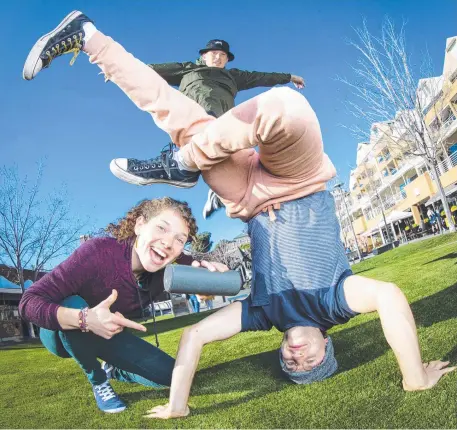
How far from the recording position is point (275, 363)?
2615mm

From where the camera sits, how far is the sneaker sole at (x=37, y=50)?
7.07ft

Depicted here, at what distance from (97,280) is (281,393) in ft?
3.81

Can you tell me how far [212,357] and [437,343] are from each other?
1.72 metres

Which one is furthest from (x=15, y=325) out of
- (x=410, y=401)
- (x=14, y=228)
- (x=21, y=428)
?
(x=410, y=401)

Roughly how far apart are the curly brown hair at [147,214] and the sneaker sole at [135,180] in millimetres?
199

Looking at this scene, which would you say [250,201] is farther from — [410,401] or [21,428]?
[21,428]

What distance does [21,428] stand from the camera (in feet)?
6.63

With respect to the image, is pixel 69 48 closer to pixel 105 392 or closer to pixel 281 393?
pixel 105 392

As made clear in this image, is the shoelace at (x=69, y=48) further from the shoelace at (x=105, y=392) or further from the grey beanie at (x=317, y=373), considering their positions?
the grey beanie at (x=317, y=373)

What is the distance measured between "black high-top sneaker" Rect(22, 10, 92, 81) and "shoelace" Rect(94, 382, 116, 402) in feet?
5.67

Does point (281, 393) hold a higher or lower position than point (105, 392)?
lower

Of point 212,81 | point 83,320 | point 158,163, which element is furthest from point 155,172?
point 212,81

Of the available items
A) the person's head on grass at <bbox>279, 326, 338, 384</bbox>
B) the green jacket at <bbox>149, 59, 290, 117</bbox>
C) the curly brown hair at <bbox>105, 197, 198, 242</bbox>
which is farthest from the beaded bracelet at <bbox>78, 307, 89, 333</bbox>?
the green jacket at <bbox>149, 59, 290, 117</bbox>

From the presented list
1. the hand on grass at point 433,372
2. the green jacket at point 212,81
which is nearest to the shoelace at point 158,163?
the green jacket at point 212,81
